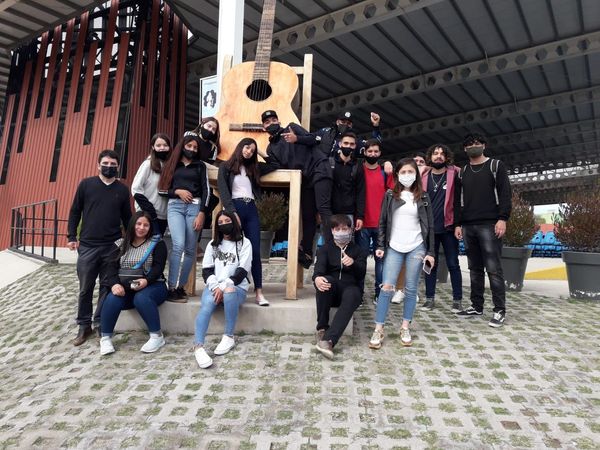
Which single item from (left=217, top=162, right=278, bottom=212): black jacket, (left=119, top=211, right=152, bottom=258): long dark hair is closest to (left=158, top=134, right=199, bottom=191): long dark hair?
(left=119, top=211, right=152, bottom=258): long dark hair

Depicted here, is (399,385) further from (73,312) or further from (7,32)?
(7,32)

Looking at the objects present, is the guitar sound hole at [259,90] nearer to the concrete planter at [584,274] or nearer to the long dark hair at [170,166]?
the long dark hair at [170,166]

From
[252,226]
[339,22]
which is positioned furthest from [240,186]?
[339,22]

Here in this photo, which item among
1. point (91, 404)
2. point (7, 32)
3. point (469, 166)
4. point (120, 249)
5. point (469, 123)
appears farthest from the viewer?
point (469, 123)

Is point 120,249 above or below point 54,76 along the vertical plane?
below

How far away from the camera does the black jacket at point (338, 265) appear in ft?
10.1

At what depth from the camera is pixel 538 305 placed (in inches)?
170

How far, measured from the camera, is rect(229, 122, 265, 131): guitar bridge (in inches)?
141

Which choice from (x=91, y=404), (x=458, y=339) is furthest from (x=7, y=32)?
(x=458, y=339)

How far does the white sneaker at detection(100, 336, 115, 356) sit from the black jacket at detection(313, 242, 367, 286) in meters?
1.53

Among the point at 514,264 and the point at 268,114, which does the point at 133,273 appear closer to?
the point at 268,114

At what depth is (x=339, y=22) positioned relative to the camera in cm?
1074

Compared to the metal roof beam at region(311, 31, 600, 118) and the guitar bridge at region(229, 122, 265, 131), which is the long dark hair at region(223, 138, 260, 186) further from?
the metal roof beam at region(311, 31, 600, 118)

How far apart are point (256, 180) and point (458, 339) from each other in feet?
6.53
